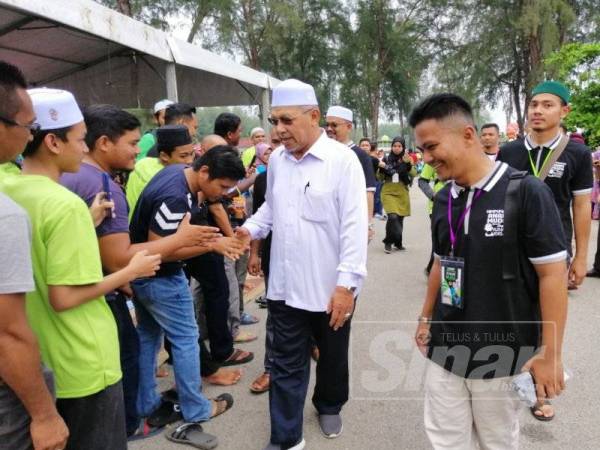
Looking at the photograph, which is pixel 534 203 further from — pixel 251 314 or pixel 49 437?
pixel 251 314

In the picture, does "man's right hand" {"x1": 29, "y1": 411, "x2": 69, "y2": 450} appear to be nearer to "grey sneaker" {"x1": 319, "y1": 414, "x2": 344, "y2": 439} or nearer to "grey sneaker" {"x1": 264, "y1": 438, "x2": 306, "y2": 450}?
"grey sneaker" {"x1": 264, "y1": 438, "x2": 306, "y2": 450}

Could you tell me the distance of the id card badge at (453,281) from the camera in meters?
1.87

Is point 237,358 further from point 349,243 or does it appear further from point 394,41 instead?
point 394,41

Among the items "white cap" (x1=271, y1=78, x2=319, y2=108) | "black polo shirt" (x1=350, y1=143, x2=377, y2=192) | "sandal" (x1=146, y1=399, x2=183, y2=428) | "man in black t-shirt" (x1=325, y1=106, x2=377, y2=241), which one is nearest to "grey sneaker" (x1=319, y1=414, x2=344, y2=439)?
"sandal" (x1=146, y1=399, x2=183, y2=428)

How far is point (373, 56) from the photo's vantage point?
97.5 ft

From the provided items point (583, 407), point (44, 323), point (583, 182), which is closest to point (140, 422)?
point (44, 323)

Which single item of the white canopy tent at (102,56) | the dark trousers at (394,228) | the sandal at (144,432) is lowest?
the sandal at (144,432)

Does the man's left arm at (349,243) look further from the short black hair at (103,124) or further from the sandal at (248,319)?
the sandal at (248,319)

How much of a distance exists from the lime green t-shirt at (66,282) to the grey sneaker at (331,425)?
1.50m

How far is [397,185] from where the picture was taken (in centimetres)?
770

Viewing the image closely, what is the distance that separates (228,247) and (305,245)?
0.41 meters

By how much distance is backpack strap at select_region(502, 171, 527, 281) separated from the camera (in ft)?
5.69

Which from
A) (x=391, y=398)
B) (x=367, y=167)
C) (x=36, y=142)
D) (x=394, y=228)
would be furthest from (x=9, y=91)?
(x=394, y=228)

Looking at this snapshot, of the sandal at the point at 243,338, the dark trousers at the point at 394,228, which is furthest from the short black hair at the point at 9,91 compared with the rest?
the dark trousers at the point at 394,228
